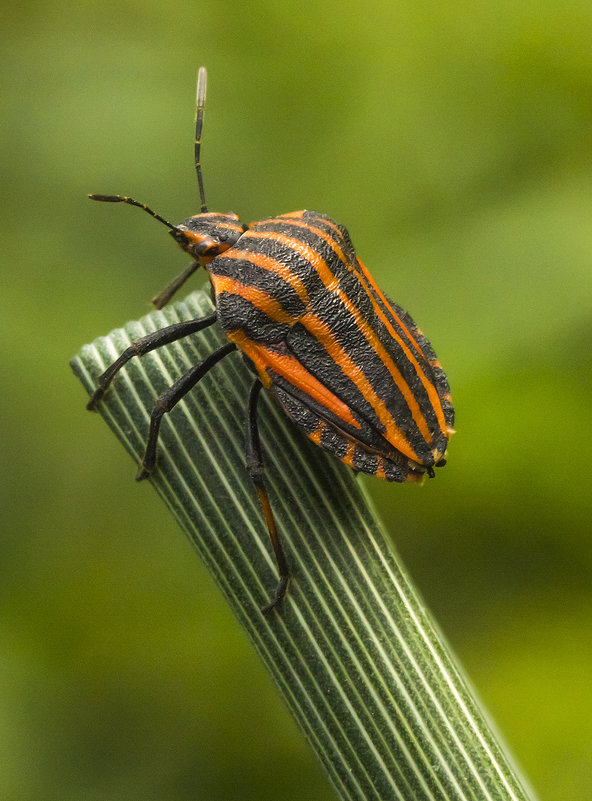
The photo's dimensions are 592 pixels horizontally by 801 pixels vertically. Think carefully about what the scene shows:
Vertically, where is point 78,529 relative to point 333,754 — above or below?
above

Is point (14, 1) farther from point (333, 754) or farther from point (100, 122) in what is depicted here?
point (333, 754)

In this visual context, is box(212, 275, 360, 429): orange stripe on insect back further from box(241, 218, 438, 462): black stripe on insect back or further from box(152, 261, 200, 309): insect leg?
box(152, 261, 200, 309): insect leg

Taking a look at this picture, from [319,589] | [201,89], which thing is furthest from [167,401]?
[201,89]

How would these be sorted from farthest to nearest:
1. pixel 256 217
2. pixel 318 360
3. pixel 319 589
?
pixel 256 217 < pixel 318 360 < pixel 319 589

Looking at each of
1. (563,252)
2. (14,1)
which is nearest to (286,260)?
(563,252)

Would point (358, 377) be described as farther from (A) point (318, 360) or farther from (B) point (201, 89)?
(B) point (201, 89)

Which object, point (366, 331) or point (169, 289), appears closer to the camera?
point (366, 331)
